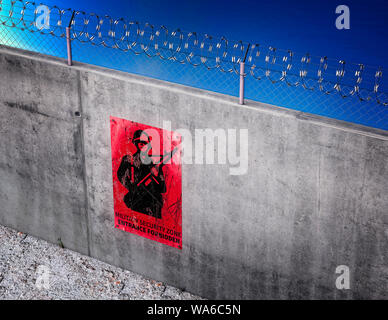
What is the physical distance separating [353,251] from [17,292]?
447 cm

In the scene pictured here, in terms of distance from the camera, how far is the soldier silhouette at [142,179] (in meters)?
7.26

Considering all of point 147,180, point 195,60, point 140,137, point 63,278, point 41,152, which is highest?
point 195,60

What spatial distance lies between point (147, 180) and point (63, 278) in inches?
77.3

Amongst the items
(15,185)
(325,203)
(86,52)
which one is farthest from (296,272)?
(86,52)

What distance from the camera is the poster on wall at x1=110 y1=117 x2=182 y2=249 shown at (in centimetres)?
714


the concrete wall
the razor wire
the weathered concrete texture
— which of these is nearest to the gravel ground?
the concrete wall

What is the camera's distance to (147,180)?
7.42 metres

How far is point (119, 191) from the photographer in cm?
770

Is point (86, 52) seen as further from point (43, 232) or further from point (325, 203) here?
point (325, 203)

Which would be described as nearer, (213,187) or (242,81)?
(242,81)

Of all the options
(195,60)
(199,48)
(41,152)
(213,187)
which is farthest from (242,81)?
(195,60)

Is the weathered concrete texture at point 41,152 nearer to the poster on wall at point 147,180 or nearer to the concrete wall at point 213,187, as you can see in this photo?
the concrete wall at point 213,187

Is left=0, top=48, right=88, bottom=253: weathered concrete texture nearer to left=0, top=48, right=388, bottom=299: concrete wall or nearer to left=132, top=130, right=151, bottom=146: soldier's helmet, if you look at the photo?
left=0, top=48, right=388, bottom=299: concrete wall

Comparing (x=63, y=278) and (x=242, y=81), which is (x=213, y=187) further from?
(x=63, y=278)
